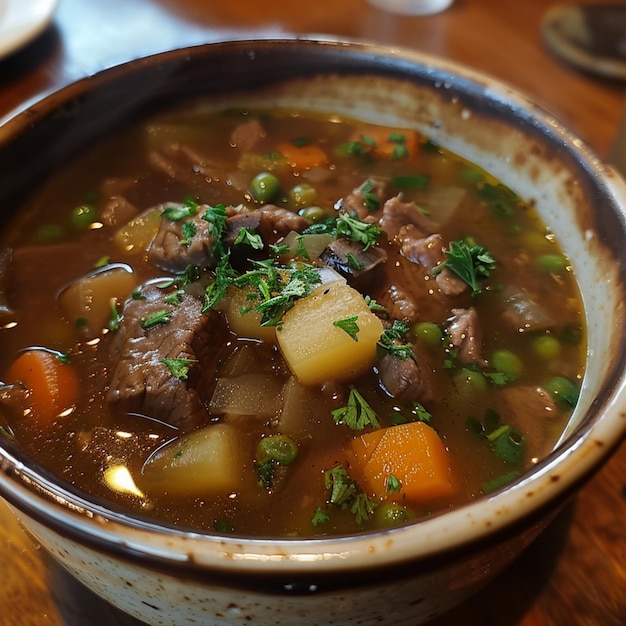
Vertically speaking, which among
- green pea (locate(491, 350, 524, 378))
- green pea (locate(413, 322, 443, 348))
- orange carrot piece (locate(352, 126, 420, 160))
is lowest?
green pea (locate(491, 350, 524, 378))

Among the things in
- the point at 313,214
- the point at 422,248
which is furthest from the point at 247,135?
the point at 422,248

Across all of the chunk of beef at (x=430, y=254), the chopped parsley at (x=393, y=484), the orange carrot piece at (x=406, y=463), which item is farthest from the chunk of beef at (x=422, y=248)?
the chopped parsley at (x=393, y=484)

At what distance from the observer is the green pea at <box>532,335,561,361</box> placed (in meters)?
1.84

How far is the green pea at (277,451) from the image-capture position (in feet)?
5.09

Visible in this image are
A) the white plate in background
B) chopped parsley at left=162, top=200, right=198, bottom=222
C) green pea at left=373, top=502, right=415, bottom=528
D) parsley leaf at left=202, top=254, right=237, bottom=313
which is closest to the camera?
green pea at left=373, top=502, right=415, bottom=528

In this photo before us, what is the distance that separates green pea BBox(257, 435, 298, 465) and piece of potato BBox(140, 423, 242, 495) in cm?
5

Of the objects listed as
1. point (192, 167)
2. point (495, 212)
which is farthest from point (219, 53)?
point (495, 212)

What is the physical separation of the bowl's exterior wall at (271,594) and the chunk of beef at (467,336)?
1.75 ft

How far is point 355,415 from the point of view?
1.62 m

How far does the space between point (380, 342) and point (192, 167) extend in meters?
1.04

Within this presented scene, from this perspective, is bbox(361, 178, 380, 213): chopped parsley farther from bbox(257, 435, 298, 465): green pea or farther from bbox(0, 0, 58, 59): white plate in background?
bbox(0, 0, 58, 59): white plate in background

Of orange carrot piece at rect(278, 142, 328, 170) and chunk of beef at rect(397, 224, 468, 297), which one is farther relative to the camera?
orange carrot piece at rect(278, 142, 328, 170)

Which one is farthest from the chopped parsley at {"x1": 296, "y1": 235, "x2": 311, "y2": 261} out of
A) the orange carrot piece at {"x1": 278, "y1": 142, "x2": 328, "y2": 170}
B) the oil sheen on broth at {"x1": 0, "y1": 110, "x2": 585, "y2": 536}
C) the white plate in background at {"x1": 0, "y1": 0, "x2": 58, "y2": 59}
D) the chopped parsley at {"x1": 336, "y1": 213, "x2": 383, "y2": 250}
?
the white plate in background at {"x1": 0, "y1": 0, "x2": 58, "y2": 59}

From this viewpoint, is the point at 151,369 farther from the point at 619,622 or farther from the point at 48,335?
the point at 619,622
